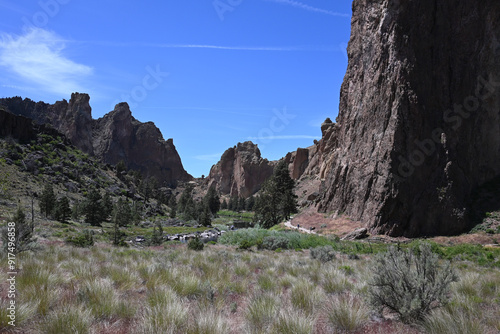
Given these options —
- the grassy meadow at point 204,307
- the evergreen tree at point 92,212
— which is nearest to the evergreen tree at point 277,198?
the evergreen tree at point 92,212

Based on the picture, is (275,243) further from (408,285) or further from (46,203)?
(46,203)

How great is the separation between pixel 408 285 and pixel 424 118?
109 feet

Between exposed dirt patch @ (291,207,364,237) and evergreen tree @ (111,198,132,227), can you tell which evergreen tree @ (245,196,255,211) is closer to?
evergreen tree @ (111,198,132,227)

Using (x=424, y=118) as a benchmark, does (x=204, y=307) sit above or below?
below

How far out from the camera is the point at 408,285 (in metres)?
5.97

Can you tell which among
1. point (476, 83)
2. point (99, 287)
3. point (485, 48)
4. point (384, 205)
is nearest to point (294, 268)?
point (99, 287)

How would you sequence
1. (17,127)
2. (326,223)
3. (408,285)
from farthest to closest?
(17,127) < (326,223) < (408,285)

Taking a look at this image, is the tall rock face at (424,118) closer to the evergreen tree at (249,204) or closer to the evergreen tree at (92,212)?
the evergreen tree at (92,212)

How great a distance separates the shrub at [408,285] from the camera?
5664 millimetres

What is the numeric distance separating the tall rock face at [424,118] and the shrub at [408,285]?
27.2 m

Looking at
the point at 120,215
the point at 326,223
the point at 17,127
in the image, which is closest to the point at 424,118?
the point at 326,223

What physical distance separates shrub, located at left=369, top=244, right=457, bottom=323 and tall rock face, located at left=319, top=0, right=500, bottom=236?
2716 centimetres

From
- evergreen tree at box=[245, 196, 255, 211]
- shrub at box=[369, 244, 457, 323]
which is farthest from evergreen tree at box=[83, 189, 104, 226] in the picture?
evergreen tree at box=[245, 196, 255, 211]

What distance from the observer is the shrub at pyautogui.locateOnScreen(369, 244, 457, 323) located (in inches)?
223
